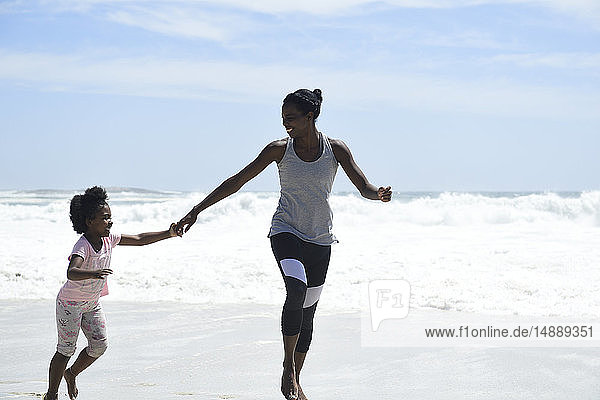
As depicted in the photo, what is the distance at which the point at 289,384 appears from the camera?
12.8 feet

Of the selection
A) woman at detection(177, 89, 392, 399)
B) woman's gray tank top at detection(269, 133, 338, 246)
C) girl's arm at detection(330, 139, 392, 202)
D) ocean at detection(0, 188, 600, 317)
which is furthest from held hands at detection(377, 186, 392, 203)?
ocean at detection(0, 188, 600, 317)

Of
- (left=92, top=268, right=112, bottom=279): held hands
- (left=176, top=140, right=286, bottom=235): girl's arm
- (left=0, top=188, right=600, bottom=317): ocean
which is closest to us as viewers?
(left=92, top=268, right=112, bottom=279): held hands

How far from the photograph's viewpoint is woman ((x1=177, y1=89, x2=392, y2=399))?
4000 mm

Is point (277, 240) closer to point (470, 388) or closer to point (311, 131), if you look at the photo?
point (311, 131)

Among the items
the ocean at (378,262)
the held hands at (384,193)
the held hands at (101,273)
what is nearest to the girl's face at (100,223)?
the held hands at (101,273)

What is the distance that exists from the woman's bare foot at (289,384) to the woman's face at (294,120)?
126 centimetres

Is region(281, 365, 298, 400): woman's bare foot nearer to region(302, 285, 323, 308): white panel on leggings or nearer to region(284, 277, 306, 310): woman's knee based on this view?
region(284, 277, 306, 310): woman's knee

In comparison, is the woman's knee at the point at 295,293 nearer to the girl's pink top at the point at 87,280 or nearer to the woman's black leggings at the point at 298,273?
the woman's black leggings at the point at 298,273

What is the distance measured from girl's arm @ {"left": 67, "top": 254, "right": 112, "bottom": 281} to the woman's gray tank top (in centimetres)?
94

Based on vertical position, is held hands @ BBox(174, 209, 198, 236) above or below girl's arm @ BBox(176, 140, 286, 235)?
below

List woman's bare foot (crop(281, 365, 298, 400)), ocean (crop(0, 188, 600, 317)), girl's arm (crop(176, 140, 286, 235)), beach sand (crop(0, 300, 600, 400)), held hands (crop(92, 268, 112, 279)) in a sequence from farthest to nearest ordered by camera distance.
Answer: ocean (crop(0, 188, 600, 317)) < beach sand (crop(0, 300, 600, 400)) < girl's arm (crop(176, 140, 286, 235)) < woman's bare foot (crop(281, 365, 298, 400)) < held hands (crop(92, 268, 112, 279))

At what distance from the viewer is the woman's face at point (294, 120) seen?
407 cm

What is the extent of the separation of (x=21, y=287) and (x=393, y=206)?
13.0 m

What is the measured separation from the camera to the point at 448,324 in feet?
22.1
